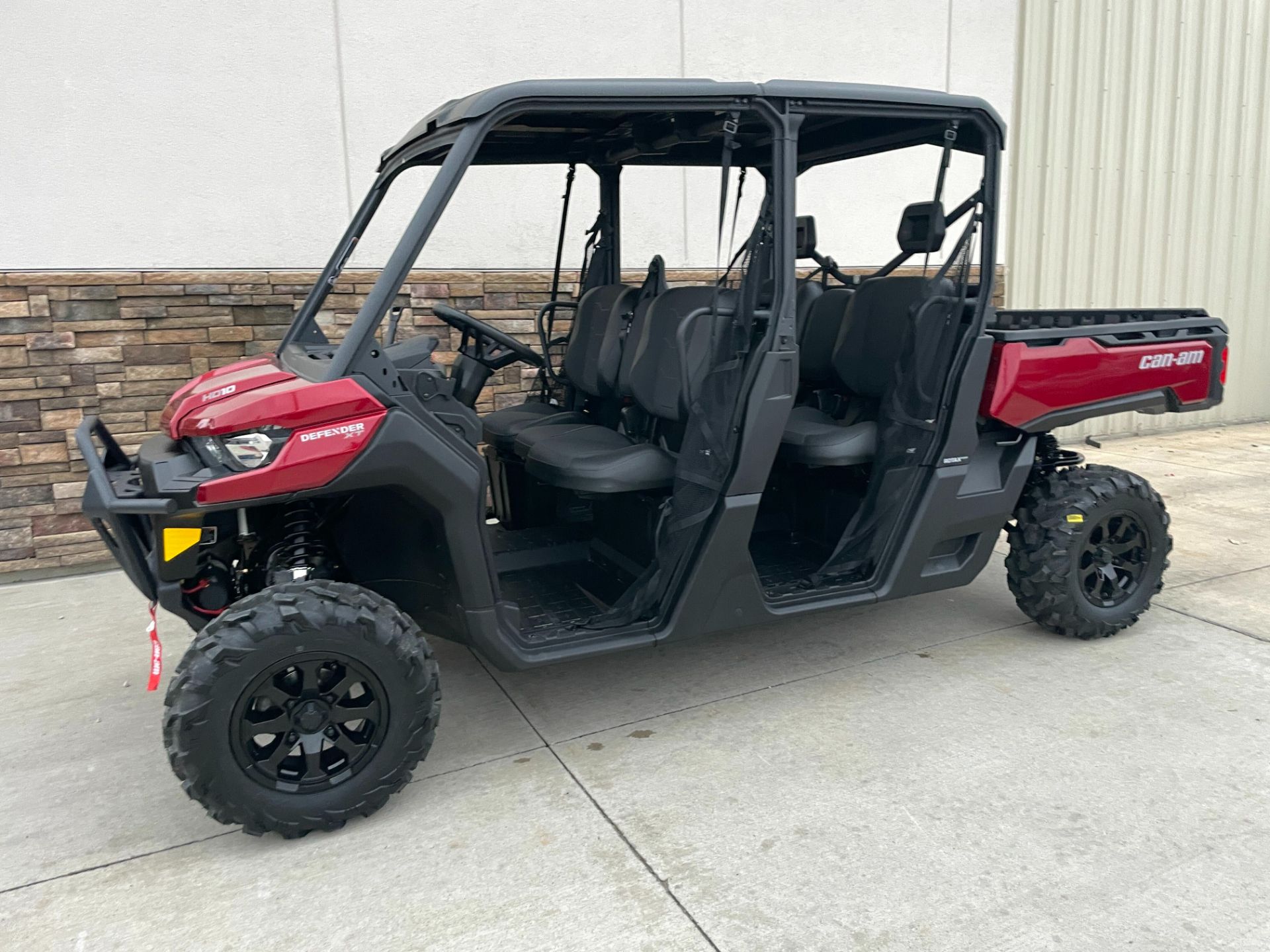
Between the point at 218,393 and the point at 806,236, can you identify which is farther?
the point at 806,236

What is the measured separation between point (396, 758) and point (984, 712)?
1942mm

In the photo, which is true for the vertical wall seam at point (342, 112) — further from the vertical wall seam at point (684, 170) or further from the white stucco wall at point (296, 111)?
the vertical wall seam at point (684, 170)

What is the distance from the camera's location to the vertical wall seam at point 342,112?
5336mm

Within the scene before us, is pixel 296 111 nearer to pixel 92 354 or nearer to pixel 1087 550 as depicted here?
pixel 92 354

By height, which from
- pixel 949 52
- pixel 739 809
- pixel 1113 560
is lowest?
pixel 739 809

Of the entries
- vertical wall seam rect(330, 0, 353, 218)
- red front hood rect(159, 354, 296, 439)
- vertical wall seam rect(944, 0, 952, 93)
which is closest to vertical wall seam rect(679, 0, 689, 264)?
vertical wall seam rect(330, 0, 353, 218)

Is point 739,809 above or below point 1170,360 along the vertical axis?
below

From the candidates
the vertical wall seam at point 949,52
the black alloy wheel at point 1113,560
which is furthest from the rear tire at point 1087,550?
the vertical wall seam at point 949,52

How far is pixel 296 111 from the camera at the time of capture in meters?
5.32

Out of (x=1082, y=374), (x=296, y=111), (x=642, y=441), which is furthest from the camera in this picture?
(x=296, y=111)

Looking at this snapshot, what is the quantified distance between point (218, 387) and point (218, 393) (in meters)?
0.07

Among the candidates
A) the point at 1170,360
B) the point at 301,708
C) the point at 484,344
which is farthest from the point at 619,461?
the point at 1170,360

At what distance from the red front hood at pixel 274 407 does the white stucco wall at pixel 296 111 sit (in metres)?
2.28

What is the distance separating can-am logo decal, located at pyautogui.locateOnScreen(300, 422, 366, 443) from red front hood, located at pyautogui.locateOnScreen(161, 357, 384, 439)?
23 millimetres
